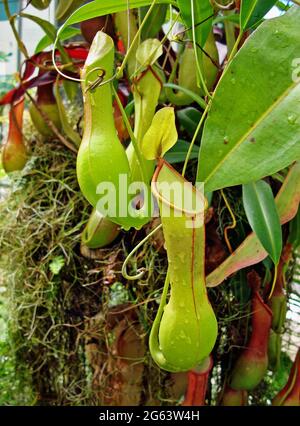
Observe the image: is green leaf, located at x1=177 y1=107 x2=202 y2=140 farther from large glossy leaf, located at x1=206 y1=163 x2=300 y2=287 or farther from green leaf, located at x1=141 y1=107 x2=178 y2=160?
green leaf, located at x1=141 y1=107 x2=178 y2=160

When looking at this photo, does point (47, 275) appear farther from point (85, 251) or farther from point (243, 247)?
point (243, 247)

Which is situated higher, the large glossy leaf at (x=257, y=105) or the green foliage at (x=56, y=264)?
the large glossy leaf at (x=257, y=105)

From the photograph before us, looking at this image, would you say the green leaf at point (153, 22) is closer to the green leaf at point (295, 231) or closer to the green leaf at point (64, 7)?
the green leaf at point (64, 7)

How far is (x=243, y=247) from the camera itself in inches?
20.6

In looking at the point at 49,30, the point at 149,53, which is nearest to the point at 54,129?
the point at 49,30

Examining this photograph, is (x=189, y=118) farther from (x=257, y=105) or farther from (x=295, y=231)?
(x=257, y=105)

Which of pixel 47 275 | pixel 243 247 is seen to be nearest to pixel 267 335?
pixel 243 247

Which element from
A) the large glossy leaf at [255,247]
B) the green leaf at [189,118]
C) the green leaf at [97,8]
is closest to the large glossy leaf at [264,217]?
the large glossy leaf at [255,247]

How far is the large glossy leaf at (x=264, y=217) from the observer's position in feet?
1.56

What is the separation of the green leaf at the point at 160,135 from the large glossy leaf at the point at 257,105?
0.03 metres

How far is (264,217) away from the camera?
0.51 m

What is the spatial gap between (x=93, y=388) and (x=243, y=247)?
32 centimetres

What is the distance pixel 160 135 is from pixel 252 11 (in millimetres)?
141

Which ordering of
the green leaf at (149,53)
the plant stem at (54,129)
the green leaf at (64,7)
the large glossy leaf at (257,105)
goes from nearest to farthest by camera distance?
the large glossy leaf at (257,105) < the green leaf at (149,53) < the green leaf at (64,7) < the plant stem at (54,129)
